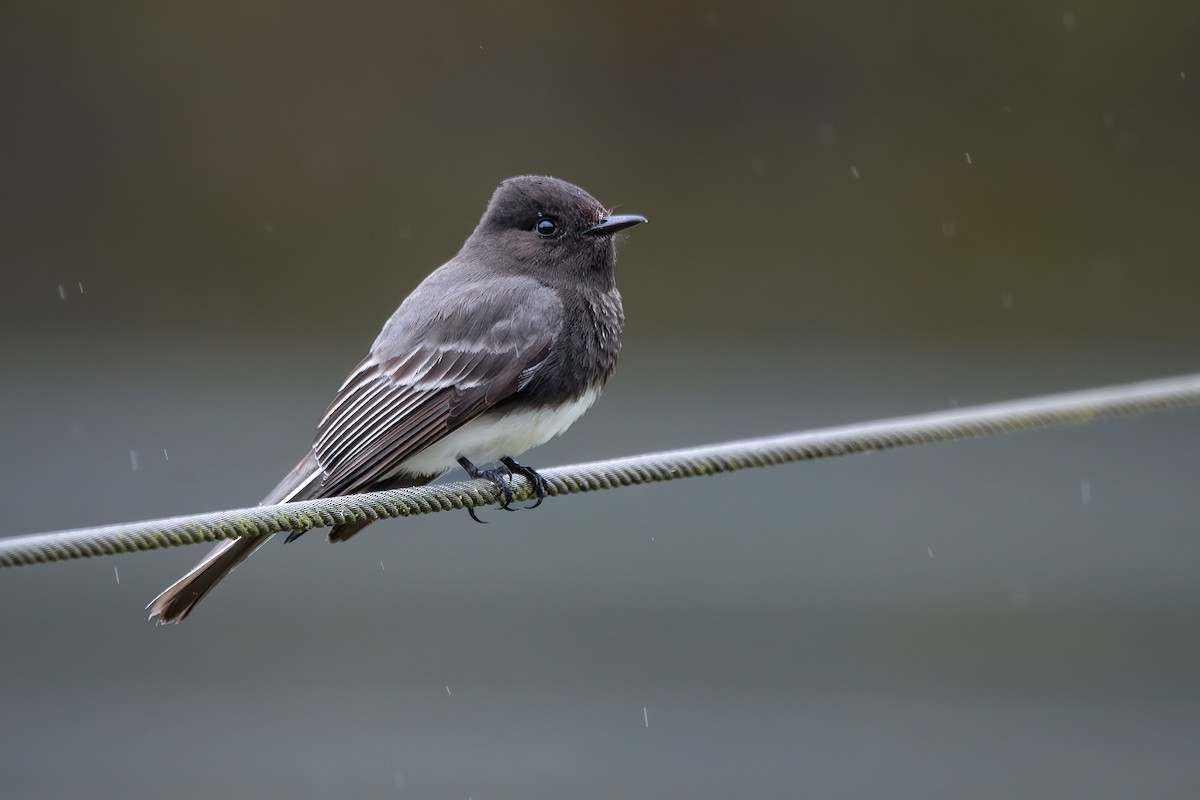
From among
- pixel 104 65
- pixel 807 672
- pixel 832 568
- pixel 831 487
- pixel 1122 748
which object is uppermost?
pixel 104 65

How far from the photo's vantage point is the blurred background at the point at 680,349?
693cm

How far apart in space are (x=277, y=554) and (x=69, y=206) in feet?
6.86

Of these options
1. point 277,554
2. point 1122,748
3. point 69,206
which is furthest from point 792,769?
point 69,206

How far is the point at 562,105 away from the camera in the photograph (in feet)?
23.0

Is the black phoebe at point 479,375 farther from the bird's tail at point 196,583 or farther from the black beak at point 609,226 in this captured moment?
the bird's tail at point 196,583

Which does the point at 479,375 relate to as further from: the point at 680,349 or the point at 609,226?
the point at 680,349

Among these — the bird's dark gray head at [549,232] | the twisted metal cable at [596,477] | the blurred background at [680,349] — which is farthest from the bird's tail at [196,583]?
the blurred background at [680,349]

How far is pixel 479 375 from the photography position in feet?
11.0

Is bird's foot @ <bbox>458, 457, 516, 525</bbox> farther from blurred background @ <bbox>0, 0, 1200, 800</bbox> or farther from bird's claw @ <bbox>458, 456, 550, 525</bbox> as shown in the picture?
blurred background @ <bbox>0, 0, 1200, 800</bbox>

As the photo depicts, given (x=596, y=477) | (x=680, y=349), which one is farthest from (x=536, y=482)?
(x=680, y=349)

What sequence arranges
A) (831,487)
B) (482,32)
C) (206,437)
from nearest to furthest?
1. (482,32)
2. (206,437)
3. (831,487)

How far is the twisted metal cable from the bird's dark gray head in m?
0.67

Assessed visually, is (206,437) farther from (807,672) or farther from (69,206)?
(807,672)

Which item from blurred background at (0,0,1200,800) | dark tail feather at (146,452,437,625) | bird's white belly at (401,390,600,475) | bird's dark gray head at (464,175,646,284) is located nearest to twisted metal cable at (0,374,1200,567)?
bird's white belly at (401,390,600,475)
